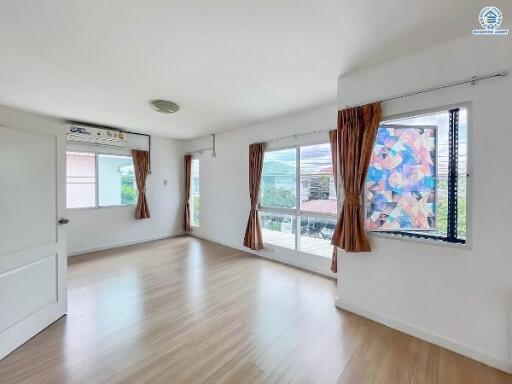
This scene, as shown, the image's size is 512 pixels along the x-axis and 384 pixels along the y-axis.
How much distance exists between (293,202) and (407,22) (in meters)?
2.79

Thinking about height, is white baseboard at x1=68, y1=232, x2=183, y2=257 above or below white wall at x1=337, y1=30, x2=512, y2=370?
below

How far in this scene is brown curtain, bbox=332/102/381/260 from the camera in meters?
2.32

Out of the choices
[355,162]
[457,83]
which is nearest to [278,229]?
[355,162]

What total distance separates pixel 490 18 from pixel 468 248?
5.55ft

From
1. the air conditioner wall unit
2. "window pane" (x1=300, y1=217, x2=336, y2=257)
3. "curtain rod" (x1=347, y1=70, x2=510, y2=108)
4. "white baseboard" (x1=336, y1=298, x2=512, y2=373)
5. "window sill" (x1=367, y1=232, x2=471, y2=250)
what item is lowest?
"white baseboard" (x1=336, y1=298, x2=512, y2=373)

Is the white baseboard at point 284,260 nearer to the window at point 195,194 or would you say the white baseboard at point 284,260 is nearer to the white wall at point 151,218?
the window at point 195,194

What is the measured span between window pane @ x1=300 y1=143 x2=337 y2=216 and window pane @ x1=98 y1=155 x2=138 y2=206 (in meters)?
3.88

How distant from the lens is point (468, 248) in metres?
1.88

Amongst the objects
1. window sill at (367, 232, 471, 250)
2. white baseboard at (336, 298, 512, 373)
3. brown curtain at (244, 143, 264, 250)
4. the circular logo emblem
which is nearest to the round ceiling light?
brown curtain at (244, 143, 264, 250)

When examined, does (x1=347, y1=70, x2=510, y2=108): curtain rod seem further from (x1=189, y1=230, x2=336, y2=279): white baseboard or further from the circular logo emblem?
(x1=189, y1=230, x2=336, y2=279): white baseboard

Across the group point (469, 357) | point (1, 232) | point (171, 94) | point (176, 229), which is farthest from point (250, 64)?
point (176, 229)

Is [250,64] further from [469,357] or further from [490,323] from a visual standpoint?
[469,357]

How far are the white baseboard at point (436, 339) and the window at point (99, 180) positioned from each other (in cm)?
490

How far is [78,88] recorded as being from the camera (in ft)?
9.22
